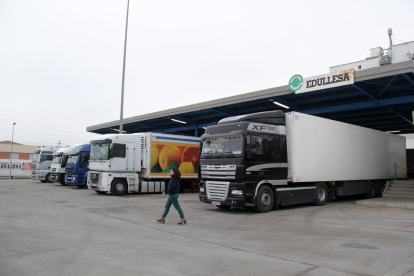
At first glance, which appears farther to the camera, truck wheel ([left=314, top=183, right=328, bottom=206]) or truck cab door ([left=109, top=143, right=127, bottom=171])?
truck cab door ([left=109, top=143, right=127, bottom=171])

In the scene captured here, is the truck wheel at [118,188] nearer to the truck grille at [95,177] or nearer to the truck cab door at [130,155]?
the truck cab door at [130,155]

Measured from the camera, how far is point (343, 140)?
1478cm

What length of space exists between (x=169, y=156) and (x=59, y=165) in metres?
10.4

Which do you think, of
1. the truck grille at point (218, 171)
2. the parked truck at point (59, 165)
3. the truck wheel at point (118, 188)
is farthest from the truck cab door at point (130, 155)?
the parked truck at point (59, 165)

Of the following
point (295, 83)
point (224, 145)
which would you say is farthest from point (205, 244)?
point (295, 83)

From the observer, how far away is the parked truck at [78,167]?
21453 mm

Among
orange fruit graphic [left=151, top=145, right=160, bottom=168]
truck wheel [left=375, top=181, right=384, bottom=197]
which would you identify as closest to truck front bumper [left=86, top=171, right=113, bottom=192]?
orange fruit graphic [left=151, top=145, right=160, bottom=168]

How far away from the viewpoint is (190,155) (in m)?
20.4

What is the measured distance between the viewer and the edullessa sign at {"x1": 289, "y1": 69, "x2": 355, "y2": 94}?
48.4ft

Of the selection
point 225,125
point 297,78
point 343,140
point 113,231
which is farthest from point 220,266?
point 297,78

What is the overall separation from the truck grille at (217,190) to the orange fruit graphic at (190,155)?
27.6 ft

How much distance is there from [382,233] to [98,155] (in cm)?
1378

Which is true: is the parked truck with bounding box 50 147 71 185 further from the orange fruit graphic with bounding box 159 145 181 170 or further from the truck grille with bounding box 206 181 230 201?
the truck grille with bounding box 206 181 230 201

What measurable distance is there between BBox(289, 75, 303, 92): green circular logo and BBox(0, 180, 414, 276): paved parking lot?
287 inches
